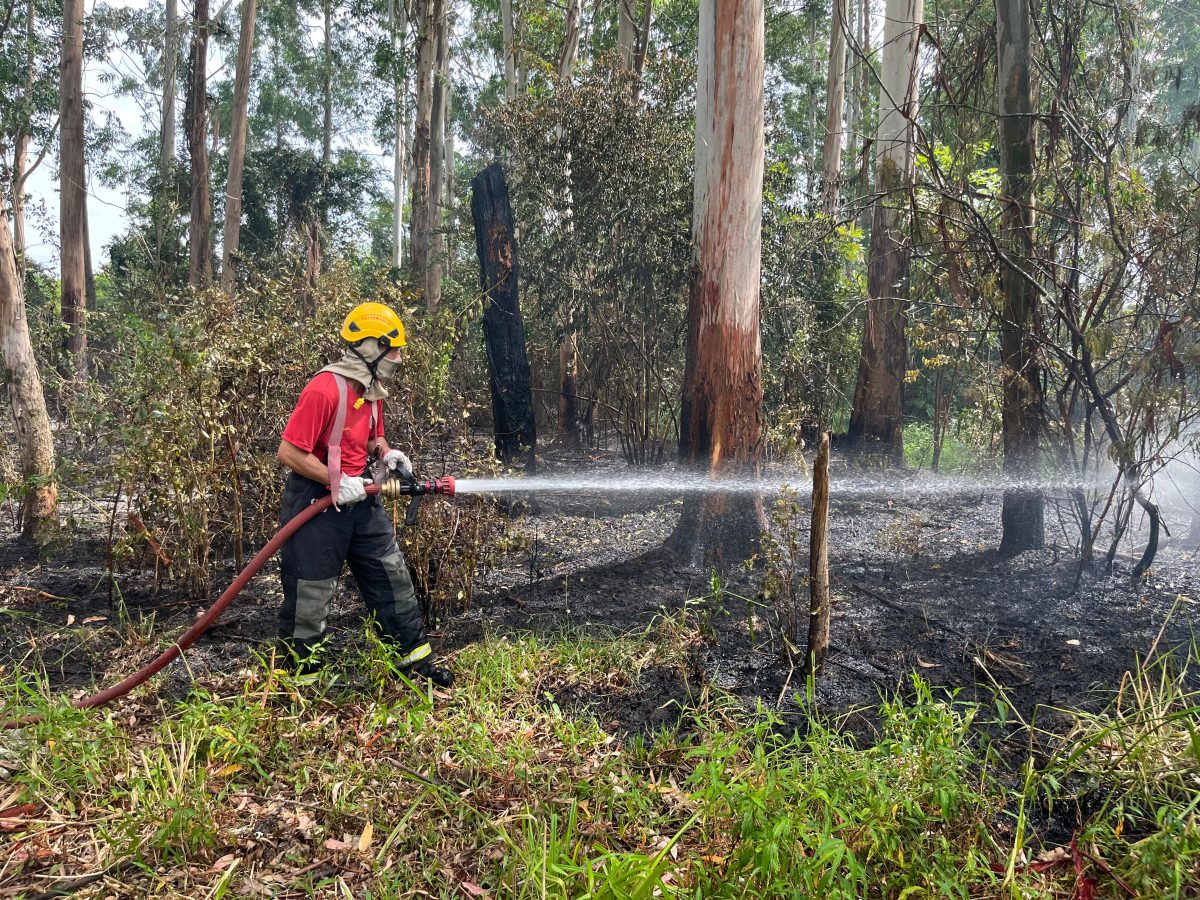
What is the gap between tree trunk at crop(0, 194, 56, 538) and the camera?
5723 mm

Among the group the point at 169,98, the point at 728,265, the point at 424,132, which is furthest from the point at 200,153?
the point at 728,265

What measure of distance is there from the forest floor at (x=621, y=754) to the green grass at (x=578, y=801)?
1 centimetres

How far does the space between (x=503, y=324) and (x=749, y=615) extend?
3920 mm

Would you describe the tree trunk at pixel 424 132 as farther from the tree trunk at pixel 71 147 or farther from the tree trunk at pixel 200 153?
the tree trunk at pixel 71 147

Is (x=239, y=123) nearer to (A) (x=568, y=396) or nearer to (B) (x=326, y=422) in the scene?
(A) (x=568, y=396)

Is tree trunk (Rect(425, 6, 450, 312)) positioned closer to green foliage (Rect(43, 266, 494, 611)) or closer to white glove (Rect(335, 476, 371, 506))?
green foliage (Rect(43, 266, 494, 611))

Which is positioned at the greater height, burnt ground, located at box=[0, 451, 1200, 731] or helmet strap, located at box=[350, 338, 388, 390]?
helmet strap, located at box=[350, 338, 388, 390]

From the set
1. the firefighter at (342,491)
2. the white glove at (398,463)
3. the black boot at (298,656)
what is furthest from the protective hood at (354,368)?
the black boot at (298,656)

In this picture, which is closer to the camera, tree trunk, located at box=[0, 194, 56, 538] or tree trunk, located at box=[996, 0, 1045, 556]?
tree trunk, located at box=[996, 0, 1045, 556]

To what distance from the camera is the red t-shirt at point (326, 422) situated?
3447mm

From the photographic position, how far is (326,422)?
3508 mm

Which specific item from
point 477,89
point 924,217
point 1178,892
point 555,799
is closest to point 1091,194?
point 924,217

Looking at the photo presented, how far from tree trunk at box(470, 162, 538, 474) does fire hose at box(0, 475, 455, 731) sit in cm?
338

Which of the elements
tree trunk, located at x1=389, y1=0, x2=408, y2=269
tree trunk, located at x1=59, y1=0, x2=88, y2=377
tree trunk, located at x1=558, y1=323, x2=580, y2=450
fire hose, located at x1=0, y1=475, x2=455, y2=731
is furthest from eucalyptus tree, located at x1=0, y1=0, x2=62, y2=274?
fire hose, located at x1=0, y1=475, x2=455, y2=731
